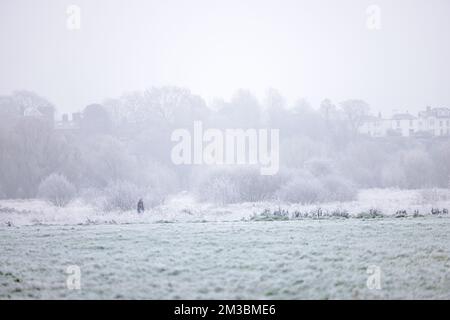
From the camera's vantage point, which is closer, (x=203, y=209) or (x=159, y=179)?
(x=203, y=209)

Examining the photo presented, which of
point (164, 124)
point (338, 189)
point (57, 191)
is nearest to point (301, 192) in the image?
point (338, 189)

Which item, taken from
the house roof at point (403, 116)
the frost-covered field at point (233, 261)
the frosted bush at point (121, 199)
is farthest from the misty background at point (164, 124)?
the frost-covered field at point (233, 261)

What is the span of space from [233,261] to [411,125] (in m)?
76.1

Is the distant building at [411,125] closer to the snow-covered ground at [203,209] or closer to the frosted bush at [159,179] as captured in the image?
the snow-covered ground at [203,209]

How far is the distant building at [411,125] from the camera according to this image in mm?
68250

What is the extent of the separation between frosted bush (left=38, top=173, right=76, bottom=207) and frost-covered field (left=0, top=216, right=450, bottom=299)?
25386mm

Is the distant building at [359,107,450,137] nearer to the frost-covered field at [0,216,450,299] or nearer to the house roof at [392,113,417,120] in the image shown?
the house roof at [392,113,417,120]

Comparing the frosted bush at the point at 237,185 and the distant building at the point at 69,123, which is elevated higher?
the distant building at the point at 69,123

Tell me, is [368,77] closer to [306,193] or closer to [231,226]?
[306,193]

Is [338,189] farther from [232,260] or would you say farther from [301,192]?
[232,260]

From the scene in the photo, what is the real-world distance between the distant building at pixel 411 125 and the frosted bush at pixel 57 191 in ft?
168

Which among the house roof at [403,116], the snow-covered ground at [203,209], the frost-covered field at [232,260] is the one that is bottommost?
the snow-covered ground at [203,209]

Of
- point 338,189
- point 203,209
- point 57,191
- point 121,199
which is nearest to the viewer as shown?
point 203,209

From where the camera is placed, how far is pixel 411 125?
260 ft
